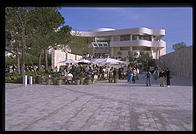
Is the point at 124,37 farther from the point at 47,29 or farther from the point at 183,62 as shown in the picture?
the point at 47,29

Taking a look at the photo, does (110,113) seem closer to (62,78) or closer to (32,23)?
(62,78)

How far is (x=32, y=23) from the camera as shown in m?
19.4

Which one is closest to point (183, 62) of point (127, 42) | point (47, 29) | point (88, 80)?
point (88, 80)

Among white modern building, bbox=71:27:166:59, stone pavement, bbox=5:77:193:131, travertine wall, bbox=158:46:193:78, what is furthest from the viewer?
white modern building, bbox=71:27:166:59

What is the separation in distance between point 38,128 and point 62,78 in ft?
34.1

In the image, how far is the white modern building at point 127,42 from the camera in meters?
59.8

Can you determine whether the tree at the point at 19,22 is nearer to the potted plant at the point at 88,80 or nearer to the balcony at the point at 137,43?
the potted plant at the point at 88,80

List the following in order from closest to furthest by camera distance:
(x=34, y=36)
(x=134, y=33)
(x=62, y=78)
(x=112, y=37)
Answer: (x=62, y=78)
(x=34, y=36)
(x=134, y=33)
(x=112, y=37)

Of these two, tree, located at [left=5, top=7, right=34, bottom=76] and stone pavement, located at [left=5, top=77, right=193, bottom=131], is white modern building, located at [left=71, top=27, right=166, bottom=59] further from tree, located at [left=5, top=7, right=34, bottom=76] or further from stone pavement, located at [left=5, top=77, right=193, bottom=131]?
stone pavement, located at [left=5, top=77, right=193, bottom=131]

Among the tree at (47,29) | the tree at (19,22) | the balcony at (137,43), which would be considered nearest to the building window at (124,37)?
the balcony at (137,43)

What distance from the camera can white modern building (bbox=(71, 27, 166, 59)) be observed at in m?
59.8

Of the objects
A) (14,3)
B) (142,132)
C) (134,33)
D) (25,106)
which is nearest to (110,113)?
(142,132)

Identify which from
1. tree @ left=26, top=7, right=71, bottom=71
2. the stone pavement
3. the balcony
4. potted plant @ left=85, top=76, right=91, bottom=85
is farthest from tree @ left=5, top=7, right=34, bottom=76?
the balcony

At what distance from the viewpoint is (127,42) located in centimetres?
6019
